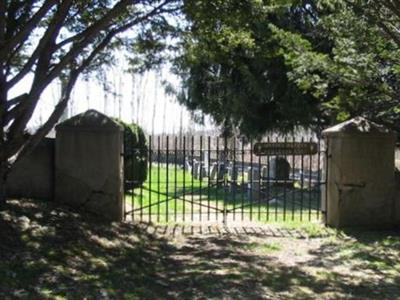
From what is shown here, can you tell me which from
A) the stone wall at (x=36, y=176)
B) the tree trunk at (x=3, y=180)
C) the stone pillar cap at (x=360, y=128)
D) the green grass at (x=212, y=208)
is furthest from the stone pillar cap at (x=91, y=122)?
the stone pillar cap at (x=360, y=128)

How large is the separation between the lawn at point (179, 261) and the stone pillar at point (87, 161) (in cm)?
60

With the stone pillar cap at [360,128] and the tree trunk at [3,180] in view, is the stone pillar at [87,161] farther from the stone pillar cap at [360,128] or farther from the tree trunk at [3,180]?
the stone pillar cap at [360,128]

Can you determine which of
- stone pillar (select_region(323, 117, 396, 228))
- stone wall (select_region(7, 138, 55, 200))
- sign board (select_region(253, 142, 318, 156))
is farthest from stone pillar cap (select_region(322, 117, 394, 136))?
stone wall (select_region(7, 138, 55, 200))

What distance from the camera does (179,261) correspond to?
24.6ft

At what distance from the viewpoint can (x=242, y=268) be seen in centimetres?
716

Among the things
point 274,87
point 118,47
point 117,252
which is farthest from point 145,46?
point 274,87

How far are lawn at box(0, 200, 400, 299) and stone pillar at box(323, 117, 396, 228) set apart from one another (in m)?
0.43

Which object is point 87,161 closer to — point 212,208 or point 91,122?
point 91,122

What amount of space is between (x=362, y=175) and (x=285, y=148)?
1.54m

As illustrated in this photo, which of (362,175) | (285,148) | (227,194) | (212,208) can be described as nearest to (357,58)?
(362,175)

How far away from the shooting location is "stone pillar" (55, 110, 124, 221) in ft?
31.6

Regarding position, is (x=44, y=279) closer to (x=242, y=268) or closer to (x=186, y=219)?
(x=242, y=268)

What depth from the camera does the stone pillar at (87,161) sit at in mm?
9625

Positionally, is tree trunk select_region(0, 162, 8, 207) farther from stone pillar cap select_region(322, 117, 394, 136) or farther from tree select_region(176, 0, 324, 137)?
tree select_region(176, 0, 324, 137)
